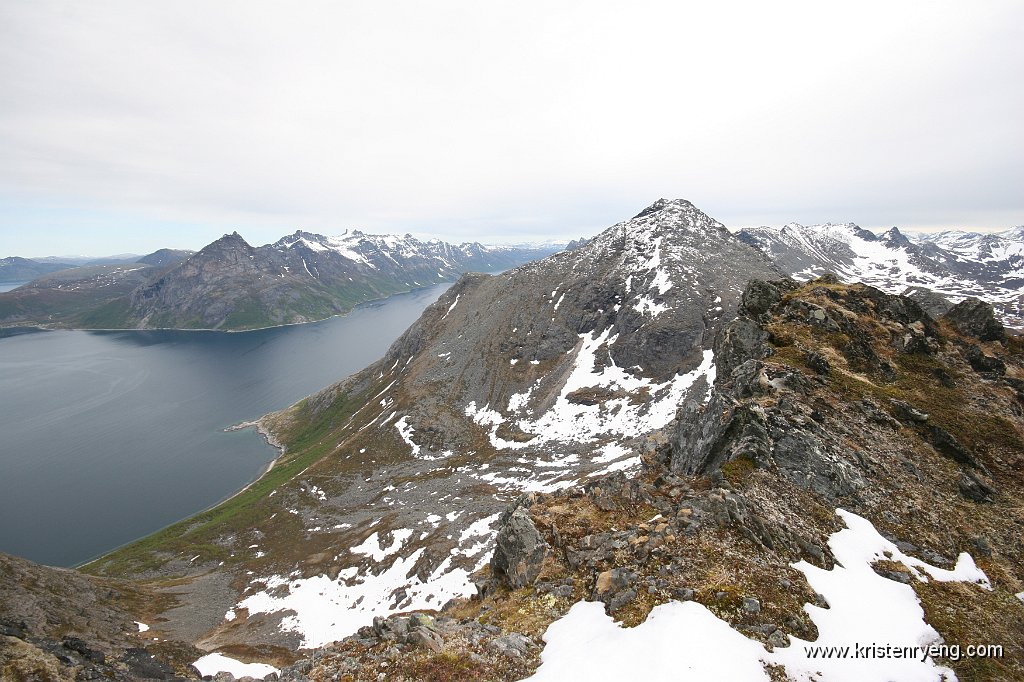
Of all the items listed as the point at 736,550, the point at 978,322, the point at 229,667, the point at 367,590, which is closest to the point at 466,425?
the point at 367,590

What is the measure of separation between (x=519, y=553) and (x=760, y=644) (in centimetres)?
1041

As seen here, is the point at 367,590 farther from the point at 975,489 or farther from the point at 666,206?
the point at 666,206

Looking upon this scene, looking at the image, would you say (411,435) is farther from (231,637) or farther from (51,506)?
(51,506)

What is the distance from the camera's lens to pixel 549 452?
76.8 metres

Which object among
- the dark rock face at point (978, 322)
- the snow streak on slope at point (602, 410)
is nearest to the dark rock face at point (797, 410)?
the dark rock face at point (978, 322)

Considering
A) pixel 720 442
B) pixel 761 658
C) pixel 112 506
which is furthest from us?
pixel 112 506

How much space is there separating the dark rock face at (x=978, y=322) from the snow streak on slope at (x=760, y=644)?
77.6 ft

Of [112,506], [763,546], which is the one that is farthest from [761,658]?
[112,506]

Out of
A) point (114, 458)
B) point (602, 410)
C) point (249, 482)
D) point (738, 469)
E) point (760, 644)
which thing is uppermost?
point (738, 469)

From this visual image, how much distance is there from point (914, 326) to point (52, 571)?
91.6 meters

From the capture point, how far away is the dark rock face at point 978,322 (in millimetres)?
28984

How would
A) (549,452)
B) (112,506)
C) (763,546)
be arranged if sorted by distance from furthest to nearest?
1. (112,506)
2. (549,452)
3. (763,546)

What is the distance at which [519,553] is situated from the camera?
1908 cm

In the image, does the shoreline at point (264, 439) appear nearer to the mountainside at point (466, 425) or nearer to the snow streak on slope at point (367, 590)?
the mountainside at point (466, 425)
